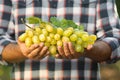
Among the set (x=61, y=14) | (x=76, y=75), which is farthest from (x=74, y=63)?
(x=61, y=14)

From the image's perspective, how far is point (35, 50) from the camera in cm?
267

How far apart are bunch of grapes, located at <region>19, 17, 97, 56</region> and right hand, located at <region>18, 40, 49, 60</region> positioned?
0.07ft

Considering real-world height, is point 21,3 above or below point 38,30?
above

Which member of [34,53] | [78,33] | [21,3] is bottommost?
[34,53]

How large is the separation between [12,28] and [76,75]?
49 centimetres

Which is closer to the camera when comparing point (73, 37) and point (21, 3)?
point (73, 37)

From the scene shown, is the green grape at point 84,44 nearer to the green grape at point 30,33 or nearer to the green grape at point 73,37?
the green grape at point 73,37

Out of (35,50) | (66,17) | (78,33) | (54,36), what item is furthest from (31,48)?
(66,17)

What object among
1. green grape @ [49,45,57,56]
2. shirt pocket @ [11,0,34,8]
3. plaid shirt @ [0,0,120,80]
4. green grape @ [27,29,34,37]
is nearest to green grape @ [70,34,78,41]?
green grape @ [49,45,57,56]

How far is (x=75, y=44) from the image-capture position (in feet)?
8.70

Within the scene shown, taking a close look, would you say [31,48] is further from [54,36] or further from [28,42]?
[54,36]

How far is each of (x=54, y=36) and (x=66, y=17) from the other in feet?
1.73

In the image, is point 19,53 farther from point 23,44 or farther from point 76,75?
point 76,75

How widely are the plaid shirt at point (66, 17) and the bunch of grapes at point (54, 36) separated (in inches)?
16.4
